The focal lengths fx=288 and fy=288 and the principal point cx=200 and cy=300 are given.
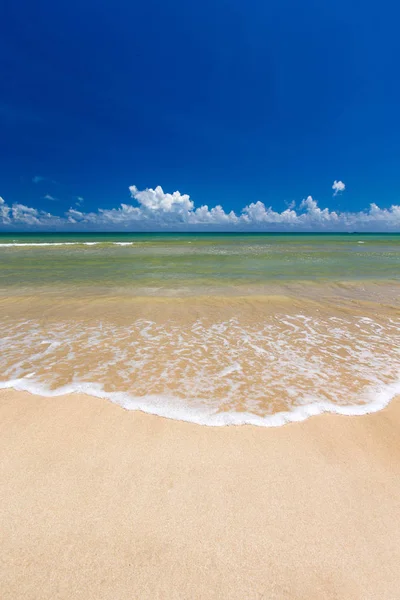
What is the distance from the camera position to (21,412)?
3307mm

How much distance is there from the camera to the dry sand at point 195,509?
1.77 metres

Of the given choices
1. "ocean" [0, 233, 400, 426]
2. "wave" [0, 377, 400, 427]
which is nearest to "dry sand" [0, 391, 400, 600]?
"wave" [0, 377, 400, 427]

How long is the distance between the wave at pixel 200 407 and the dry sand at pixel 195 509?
0.13 meters

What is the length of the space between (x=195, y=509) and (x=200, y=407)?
1.30 metres

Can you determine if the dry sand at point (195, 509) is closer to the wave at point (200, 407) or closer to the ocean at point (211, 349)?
the wave at point (200, 407)

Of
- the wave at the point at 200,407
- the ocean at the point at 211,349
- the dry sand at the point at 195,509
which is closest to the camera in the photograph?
the dry sand at the point at 195,509

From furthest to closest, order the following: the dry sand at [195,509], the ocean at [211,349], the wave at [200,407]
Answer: the ocean at [211,349] < the wave at [200,407] < the dry sand at [195,509]

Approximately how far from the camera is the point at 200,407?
345cm

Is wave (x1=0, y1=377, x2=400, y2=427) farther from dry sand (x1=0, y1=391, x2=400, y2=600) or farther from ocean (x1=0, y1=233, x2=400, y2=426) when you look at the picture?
dry sand (x1=0, y1=391, x2=400, y2=600)

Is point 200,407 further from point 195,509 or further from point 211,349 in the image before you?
point 211,349

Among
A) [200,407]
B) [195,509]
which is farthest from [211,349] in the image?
[195,509]

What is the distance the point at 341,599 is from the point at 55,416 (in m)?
2.94

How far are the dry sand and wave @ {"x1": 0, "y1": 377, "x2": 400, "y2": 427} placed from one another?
0.44 feet

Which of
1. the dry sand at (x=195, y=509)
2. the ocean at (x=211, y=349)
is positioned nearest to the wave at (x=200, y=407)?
the ocean at (x=211, y=349)
